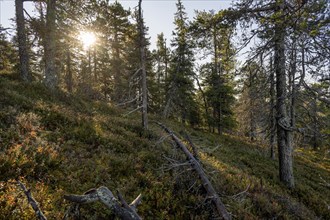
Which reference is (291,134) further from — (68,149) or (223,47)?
(68,149)

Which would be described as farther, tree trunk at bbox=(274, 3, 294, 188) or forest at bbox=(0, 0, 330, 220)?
tree trunk at bbox=(274, 3, 294, 188)

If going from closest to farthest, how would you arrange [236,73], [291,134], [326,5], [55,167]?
[326,5] < [55,167] < [236,73] < [291,134]

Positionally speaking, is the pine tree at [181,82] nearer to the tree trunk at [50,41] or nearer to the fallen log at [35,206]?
the tree trunk at [50,41]

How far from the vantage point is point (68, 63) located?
73.7ft

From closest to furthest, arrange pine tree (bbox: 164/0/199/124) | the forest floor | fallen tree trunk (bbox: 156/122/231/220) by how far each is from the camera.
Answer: the forest floor < fallen tree trunk (bbox: 156/122/231/220) < pine tree (bbox: 164/0/199/124)

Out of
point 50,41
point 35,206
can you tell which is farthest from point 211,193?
point 50,41

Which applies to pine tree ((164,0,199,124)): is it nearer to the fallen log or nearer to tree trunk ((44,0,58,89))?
tree trunk ((44,0,58,89))

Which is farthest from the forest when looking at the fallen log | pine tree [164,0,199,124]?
pine tree [164,0,199,124]

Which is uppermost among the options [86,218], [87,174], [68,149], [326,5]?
[326,5]

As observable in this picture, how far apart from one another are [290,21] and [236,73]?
3.65 metres

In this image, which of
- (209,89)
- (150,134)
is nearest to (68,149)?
(150,134)

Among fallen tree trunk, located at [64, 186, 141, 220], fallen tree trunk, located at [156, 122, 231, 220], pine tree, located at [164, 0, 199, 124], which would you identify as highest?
pine tree, located at [164, 0, 199, 124]

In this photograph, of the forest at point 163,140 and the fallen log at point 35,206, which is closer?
the fallen log at point 35,206

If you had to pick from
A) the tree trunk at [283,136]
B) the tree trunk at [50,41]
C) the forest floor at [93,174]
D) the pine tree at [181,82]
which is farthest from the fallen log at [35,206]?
the pine tree at [181,82]
